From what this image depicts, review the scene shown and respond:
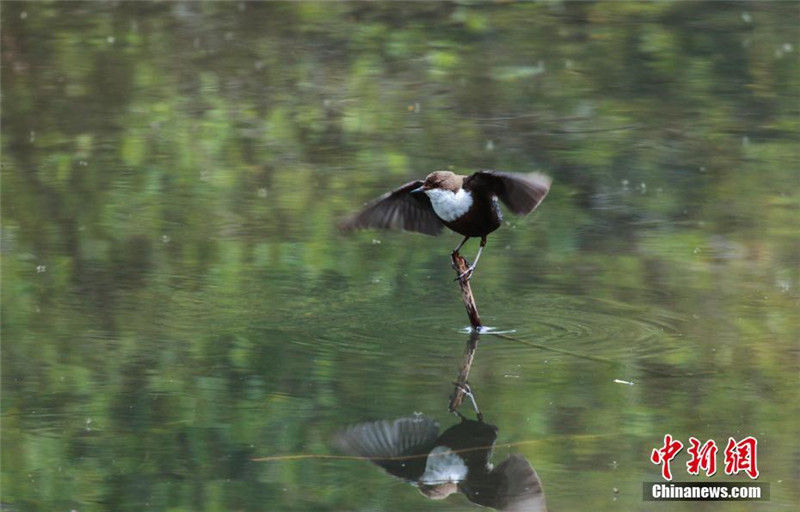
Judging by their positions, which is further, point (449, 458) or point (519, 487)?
point (449, 458)

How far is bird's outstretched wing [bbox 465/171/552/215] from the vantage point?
5.61 meters

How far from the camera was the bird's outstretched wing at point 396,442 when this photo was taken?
470 centimetres

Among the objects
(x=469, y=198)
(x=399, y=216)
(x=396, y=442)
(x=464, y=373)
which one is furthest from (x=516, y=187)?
(x=396, y=442)

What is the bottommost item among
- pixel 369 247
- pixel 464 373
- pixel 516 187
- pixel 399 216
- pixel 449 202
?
pixel 369 247

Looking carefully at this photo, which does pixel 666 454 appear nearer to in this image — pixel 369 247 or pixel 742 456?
pixel 742 456

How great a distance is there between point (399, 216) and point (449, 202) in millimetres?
473

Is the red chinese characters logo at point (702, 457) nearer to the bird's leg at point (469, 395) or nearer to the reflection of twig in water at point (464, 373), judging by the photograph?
the bird's leg at point (469, 395)

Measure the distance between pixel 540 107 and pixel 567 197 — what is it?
1667 mm

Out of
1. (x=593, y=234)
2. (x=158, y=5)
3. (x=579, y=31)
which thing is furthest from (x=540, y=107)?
(x=158, y=5)

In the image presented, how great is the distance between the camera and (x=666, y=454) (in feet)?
15.5

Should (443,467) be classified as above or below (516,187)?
below

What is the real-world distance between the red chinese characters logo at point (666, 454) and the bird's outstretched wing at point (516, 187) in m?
1.31

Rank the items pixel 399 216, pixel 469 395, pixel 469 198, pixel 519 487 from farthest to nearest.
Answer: pixel 399 216
pixel 469 198
pixel 469 395
pixel 519 487

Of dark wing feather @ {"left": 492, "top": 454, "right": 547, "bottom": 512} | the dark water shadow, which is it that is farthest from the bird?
dark wing feather @ {"left": 492, "top": 454, "right": 547, "bottom": 512}
